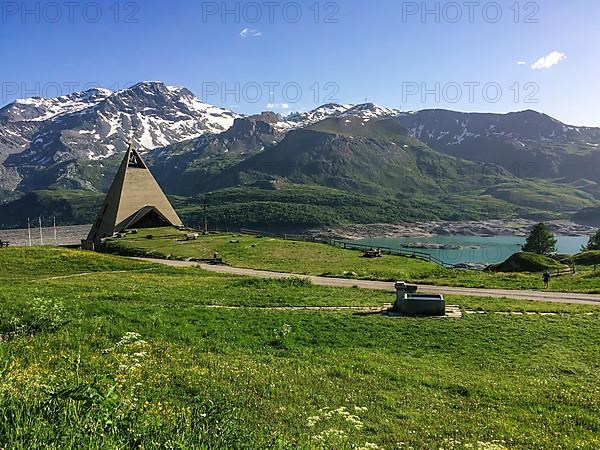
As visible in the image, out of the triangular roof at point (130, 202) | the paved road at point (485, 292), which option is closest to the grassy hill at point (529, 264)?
the paved road at point (485, 292)

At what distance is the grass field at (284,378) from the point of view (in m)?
5.95

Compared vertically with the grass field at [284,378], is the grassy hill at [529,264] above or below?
below

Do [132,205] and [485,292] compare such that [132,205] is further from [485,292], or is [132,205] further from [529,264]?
[485,292]

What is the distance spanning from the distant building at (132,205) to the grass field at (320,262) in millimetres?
4964

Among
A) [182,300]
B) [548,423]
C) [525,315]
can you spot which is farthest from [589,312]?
[182,300]

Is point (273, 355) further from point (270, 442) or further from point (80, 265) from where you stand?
point (80, 265)

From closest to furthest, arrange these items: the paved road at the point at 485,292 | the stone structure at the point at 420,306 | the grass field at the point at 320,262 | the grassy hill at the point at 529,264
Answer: the stone structure at the point at 420,306 → the paved road at the point at 485,292 → the grass field at the point at 320,262 → the grassy hill at the point at 529,264

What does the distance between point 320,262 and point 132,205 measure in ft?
121

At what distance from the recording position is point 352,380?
11648 mm

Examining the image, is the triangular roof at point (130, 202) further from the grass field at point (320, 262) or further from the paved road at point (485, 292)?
the paved road at point (485, 292)

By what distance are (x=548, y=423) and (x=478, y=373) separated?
380 cm

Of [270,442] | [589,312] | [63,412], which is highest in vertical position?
[63,412]

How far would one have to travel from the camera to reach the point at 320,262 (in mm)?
52844

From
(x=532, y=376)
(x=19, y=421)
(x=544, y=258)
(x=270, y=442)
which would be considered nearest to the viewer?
(x=19, y=421)
